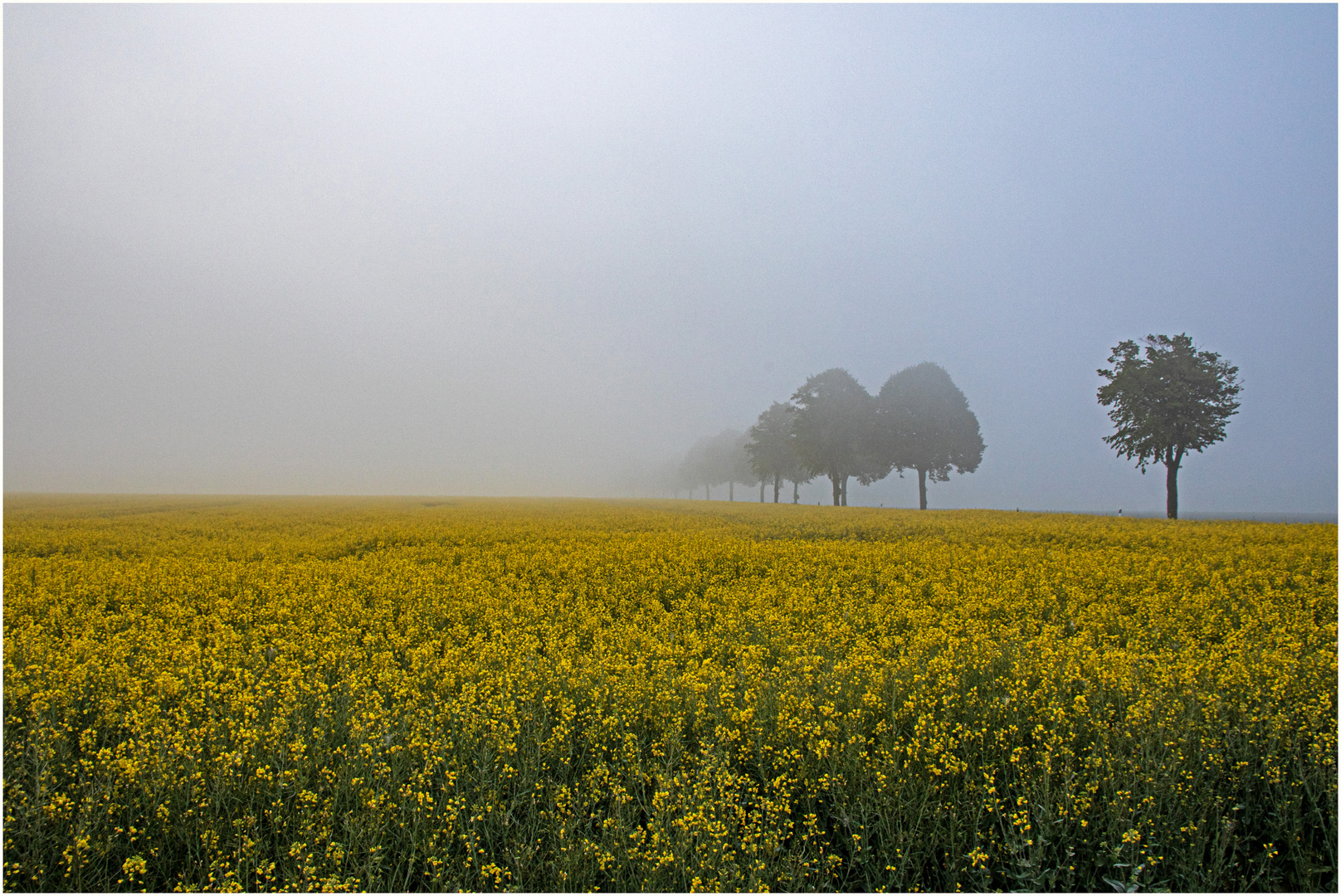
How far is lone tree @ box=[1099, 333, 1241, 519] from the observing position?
27359 mm

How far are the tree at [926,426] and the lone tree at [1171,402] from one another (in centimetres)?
1041

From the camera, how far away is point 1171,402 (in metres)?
27.5

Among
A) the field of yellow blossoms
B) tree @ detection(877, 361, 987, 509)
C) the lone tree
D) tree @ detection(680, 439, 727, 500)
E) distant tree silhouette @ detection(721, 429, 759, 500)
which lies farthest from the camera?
tree @ detection(680, 439, 727, 500)

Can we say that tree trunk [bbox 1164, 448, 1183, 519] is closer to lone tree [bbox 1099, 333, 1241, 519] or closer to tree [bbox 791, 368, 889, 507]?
lone tree [bbox 1099, 333, 1241, 519]

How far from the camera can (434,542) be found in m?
13.7

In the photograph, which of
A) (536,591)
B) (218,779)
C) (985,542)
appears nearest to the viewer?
(218,779)

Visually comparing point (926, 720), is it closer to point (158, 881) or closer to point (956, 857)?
point (956, 857)

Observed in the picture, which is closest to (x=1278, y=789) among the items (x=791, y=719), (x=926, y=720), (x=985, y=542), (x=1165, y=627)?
(x=926, y=720)

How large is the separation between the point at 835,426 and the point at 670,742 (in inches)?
1512

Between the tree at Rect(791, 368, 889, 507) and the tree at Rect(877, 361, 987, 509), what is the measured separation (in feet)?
4.21

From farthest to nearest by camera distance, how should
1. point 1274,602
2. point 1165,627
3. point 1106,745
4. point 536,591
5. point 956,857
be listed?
point 536,591 < point 1274,602 < point 1165,627 < point 1106,745 < point 956,857

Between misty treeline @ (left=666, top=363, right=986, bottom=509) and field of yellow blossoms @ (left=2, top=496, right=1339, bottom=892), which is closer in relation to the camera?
field of yellow blossoms @ (left=2, top=496, right=1339, bottom=892)

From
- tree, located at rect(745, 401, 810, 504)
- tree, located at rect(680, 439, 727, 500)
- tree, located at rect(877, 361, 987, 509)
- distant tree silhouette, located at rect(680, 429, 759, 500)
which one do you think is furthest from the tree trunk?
tree, located at rect(680, 439, 727, 500)

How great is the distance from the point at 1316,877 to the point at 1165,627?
417cm
